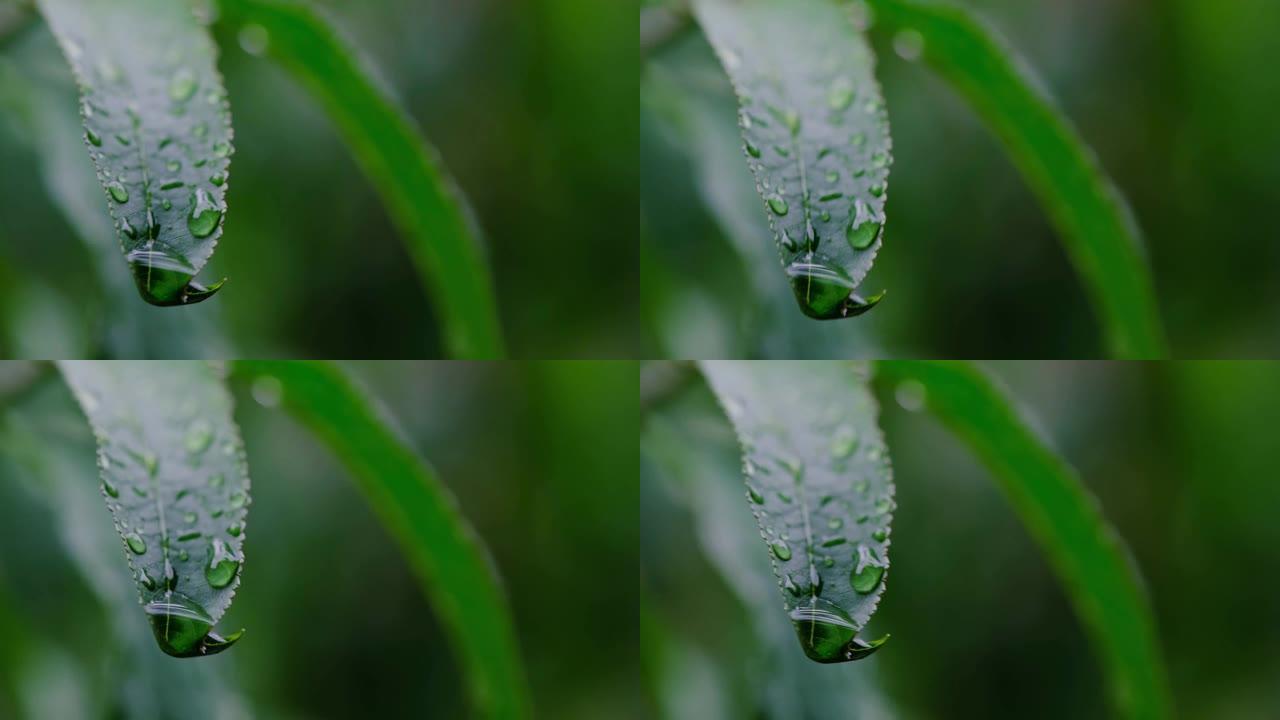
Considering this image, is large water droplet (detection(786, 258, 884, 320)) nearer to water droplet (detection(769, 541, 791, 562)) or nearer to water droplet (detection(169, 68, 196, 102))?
water droplet (detection(769, 541, 791, 562))

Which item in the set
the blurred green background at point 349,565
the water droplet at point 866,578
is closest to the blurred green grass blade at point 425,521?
the blurred green background at point 349,565

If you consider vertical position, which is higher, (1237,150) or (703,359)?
(1237,150)

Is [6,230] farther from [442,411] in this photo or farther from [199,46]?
[442,411]

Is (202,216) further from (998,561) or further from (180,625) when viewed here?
(998,561)

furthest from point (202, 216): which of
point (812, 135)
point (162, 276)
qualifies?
point (812, 135)

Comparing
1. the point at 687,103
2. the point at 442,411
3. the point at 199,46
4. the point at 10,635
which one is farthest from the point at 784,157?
the point at 10,635

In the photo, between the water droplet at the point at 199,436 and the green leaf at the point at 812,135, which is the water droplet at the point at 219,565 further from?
the green leaf at the point at 812,135
